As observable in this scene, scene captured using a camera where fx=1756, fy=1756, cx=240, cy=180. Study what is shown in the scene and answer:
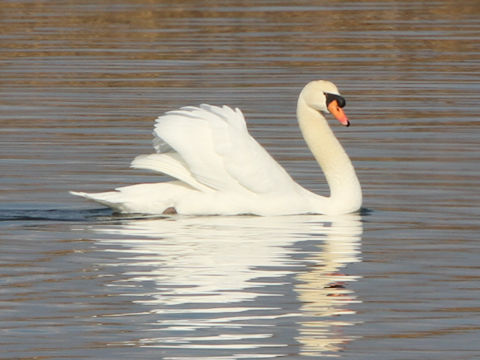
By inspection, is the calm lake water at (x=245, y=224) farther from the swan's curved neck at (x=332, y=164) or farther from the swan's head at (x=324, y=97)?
the swan's head at (x=324, y=97)

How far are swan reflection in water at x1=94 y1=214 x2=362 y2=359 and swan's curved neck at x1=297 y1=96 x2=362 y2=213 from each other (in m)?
0.12

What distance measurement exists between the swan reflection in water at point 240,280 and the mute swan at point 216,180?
0.34ft

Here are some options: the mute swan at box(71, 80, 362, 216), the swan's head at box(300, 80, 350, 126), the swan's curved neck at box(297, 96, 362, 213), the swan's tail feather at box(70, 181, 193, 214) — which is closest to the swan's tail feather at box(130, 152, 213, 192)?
the mute swan at box(71, 80, 362, 216)

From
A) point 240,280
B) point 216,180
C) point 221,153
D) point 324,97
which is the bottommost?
point 240,280

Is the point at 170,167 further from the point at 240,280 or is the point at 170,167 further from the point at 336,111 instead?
the point at 240,280

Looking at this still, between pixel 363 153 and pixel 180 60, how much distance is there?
9.39 m

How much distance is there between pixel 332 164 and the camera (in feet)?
44.3

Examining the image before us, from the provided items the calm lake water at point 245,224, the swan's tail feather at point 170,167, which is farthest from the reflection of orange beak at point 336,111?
the swan's tail feather at point 170,167

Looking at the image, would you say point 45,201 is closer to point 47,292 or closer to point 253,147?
point 253,147

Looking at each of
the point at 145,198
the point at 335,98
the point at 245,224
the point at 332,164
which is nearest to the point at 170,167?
the point at 145,198

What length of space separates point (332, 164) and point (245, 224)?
121 centimetres

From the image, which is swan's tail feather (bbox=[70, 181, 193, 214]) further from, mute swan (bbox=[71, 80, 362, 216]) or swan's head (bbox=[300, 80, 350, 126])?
swan's head (bbox=[300, 80, 350, 126])

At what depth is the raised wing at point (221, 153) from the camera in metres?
12.8

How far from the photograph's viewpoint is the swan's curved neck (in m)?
13.1
